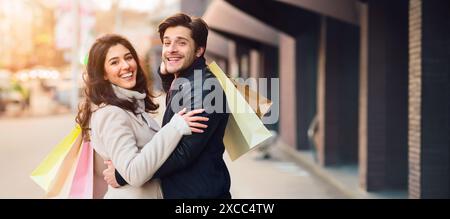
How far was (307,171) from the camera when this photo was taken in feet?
37.3

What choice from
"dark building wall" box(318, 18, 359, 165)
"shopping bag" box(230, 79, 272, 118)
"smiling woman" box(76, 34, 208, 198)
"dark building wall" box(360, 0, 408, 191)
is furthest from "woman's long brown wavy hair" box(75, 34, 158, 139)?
"dark building wall" box(318, 18, 359, 165)

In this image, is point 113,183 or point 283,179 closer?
point 113,183

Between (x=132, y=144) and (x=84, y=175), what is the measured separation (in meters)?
0.39

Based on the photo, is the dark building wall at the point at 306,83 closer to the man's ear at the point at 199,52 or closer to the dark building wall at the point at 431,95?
the dark building wall at the point at 431,95

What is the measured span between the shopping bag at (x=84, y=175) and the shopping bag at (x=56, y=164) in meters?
0.04

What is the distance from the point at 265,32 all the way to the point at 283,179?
6.10 m

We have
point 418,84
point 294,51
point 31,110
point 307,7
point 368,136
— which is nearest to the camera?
point 418,84

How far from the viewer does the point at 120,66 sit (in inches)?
96.7

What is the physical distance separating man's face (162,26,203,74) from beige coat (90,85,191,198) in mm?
215

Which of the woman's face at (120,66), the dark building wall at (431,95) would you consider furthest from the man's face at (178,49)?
the dark building wall at (431,95)

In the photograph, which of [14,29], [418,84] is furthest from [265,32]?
[14,29]

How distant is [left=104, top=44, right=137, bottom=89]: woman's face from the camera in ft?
8.02

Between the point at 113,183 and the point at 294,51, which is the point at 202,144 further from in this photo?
the point at 294,51

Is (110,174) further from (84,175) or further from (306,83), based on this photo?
(306,83)
